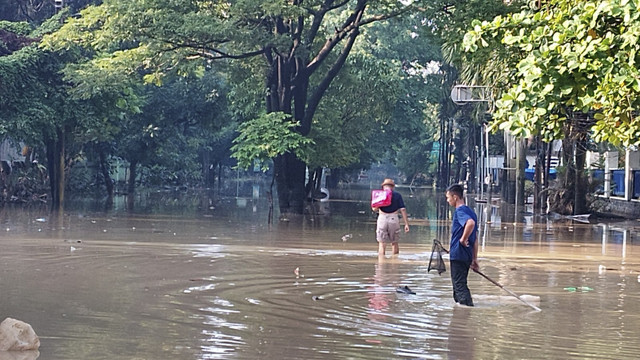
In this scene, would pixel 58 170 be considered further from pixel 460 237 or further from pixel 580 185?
pixel 460 237

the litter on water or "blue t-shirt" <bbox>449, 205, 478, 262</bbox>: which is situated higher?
"blue t-shirt" <bbox>449, 205, 478, 262</bbox>

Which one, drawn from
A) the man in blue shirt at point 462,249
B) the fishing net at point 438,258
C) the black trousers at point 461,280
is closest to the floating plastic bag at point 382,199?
the fishing net at point 438,258

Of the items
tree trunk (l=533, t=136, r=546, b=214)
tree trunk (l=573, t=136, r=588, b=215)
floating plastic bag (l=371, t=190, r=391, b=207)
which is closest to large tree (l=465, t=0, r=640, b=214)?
floating plastic bag (l=371, t=190, r=391, b=207)

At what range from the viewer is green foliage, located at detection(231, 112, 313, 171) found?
33.2m

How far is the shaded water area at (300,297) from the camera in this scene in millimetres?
9898

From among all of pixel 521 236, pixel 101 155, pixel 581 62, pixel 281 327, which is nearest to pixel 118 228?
pixel 521 236

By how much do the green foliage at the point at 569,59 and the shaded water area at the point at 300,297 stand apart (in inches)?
89.5

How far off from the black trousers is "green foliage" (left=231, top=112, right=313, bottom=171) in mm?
20586

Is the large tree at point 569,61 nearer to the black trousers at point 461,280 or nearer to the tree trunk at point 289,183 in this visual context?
the black trousers at point 461,280

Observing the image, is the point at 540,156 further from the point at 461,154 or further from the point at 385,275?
the point at 461,154

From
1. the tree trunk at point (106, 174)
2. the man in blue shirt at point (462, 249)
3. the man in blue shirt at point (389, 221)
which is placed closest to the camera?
the man in blue shirt at point (462, 249)

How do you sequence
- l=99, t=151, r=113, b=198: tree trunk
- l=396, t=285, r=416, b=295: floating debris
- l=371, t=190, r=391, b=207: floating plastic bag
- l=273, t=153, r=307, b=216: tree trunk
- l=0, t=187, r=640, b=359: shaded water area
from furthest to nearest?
l=99, t=151, r=113, b=198: tree trunk, l=273, t=153, r=307, b=216: tree trunk, l=371, t=190, r=391, b=207: floating plastic bag, l=396, t=285, r=416, b=295: floating debris, l=0, t=187, r=640, b=359: shaded water area

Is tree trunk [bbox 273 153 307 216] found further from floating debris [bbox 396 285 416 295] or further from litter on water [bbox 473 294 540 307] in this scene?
litter on water [bbox 473 294 540 307]

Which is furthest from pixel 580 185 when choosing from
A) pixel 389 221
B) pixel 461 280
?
pixel 461 280
